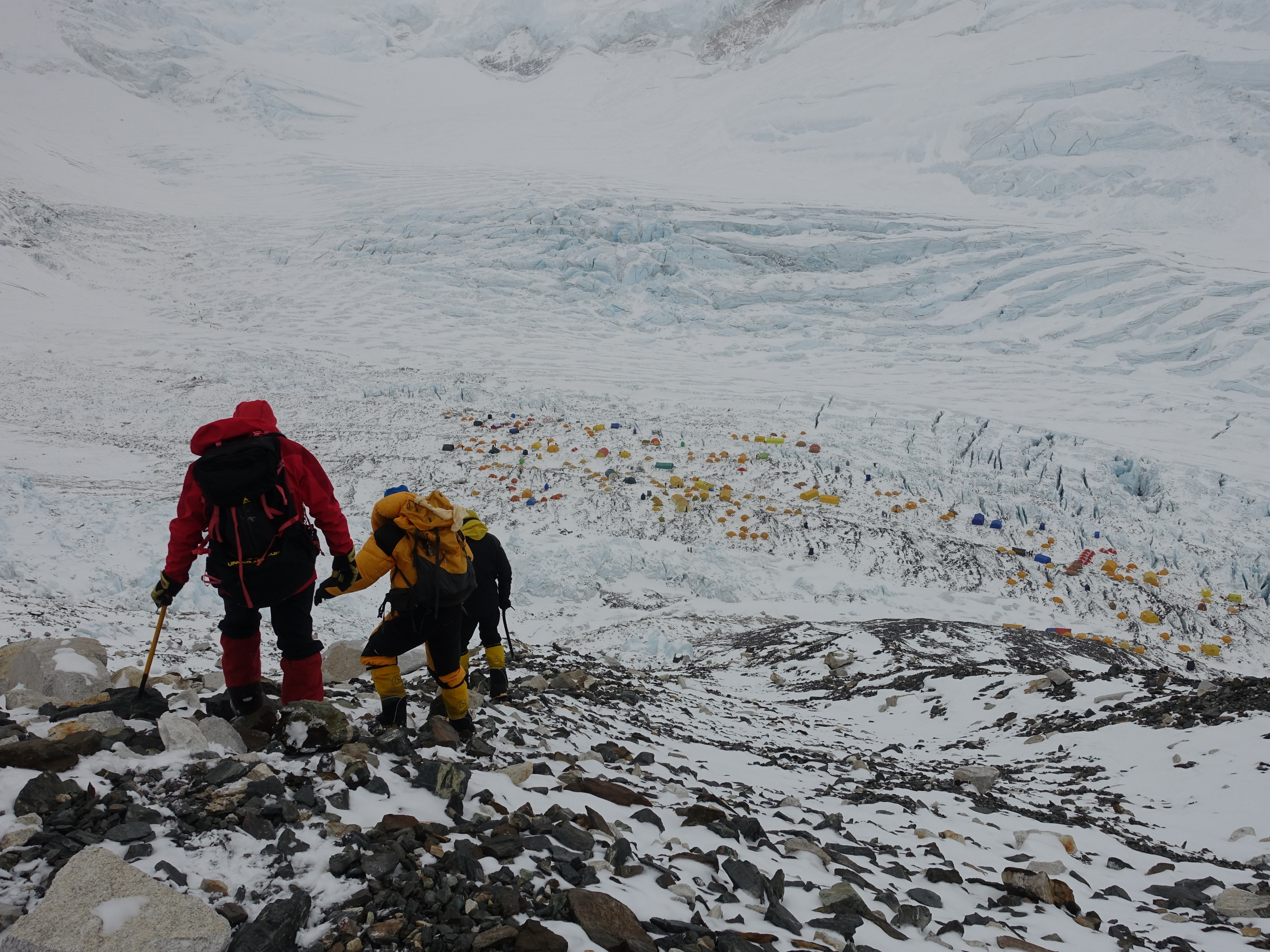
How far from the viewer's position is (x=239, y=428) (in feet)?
12.4

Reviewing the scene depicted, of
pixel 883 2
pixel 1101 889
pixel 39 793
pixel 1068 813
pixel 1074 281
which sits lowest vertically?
pixel 1068 813

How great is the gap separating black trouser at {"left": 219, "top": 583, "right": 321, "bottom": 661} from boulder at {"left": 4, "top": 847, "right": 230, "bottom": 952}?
167cm

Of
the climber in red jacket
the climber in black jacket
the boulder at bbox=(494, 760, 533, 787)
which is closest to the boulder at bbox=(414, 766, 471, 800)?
the boulder at bbox=(494, 760, 533, 787)

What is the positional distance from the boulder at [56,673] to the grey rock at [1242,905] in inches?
270

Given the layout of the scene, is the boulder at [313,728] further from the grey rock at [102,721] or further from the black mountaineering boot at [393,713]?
the grey rock at [102,721]

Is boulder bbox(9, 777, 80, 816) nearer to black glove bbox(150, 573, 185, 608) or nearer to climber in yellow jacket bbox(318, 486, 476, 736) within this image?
black glove bbox(150, 573, 185, 608)

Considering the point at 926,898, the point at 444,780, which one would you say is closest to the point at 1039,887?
the point at 926,898

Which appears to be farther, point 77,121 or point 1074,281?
point 77,121

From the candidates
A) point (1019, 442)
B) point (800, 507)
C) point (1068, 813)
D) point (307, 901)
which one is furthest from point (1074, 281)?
point (307, 901)

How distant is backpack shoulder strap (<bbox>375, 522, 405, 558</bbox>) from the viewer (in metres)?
4.24

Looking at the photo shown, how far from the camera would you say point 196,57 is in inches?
2125

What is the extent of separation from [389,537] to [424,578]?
1.15ft

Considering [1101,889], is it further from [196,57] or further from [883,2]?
[196,57]

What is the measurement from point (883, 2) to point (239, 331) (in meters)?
54.2
